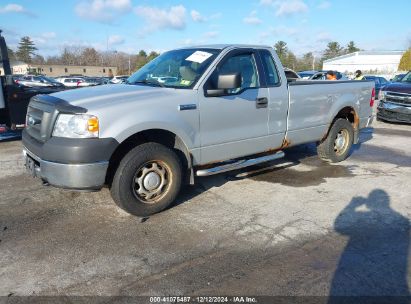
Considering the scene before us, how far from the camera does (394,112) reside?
11.5 metres

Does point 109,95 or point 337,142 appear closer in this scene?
point 109,95

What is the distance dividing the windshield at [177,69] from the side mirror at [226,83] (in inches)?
10.8

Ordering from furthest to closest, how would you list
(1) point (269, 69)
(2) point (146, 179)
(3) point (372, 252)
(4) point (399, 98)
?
(4) point (399, 98), (1) point (269, 69), (2) point (146, 179), (3) point (372, 252)

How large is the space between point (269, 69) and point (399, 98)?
7.70 m

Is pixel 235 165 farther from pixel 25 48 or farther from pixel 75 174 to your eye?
pixel 25 48

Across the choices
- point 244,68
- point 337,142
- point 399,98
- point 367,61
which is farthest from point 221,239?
point 367,61

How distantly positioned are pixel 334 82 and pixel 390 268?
12.9 ft

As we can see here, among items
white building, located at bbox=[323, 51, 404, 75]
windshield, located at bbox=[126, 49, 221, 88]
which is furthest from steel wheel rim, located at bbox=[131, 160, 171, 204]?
white building, located at bbox=[323, 51, 404, 75]

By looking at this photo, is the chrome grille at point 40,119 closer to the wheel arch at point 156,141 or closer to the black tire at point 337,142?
the wheel arch at point 156,141

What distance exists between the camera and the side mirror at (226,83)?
172 inches

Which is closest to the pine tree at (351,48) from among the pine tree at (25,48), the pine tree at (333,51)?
the pine tree at (333,51)

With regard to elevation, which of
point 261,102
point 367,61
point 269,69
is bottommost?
point 261,102

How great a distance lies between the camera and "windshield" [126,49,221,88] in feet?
15.3

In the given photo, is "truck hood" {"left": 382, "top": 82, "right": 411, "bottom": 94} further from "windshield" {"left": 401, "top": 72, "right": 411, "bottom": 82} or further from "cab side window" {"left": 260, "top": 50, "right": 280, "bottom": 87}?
"cab side window" {"left": 260, "top": 50, "right": 280, "bottom": 87}
